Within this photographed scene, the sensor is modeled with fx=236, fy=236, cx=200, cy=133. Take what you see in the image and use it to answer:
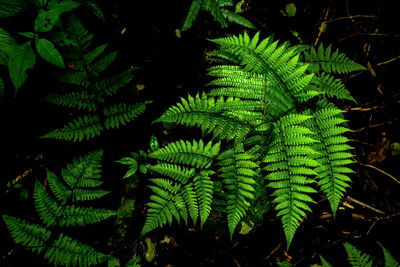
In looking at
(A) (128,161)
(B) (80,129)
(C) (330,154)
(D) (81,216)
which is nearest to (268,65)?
(C) (330,154)

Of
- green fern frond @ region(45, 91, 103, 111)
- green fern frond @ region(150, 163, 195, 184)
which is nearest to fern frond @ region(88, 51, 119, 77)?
green fern frond @ region(45, 91, 103, 111)

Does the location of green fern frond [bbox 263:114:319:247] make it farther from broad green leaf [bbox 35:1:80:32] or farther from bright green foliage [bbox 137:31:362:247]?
broad green leaf [bbox 35:1:80:32]

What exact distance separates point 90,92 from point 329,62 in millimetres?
2789

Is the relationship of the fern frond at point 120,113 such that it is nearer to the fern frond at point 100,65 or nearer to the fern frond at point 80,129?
the fern frond at point 80,129

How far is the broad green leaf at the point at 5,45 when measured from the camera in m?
2.12

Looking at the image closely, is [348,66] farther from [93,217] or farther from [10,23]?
[10,23]

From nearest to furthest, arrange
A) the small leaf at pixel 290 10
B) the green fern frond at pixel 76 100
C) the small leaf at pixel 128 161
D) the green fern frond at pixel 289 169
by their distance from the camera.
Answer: the green fern frond at pixel 289 169, the green fern frond at pixel 76 100, the small leaf at pixel 128 161, the small leaf at pixel 290 10

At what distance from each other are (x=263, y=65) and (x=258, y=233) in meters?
2.06

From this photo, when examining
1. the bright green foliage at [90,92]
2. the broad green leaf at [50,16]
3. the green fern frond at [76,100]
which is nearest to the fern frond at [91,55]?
the bright green foliage at [90,92]

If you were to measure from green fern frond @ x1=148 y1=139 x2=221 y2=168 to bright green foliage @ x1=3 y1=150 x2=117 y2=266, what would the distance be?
2.23 ft

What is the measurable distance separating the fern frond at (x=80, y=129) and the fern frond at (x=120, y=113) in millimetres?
112

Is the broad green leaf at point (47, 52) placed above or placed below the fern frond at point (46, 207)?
above

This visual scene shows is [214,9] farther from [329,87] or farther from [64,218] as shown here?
[64,218]

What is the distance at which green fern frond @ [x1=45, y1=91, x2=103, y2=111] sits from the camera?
2.46m
